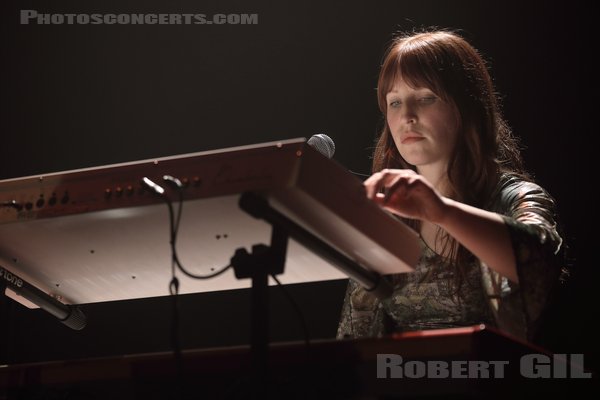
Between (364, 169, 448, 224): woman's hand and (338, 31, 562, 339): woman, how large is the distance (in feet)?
0.89

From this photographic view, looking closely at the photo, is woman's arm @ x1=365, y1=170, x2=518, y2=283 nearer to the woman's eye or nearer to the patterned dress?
the patterned dress

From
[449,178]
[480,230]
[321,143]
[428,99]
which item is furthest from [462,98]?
[480,230]

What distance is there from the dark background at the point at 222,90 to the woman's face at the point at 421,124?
2.65ft

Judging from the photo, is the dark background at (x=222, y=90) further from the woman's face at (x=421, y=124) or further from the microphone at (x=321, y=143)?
the microphone at (x=321, y=143)

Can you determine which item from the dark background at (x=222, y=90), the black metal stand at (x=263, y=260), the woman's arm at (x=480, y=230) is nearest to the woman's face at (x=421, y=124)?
the woman's arm at (x=480, y=230)

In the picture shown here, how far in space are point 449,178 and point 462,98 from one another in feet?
0.72

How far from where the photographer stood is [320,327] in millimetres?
2633

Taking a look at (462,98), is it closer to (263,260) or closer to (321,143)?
(321,143)

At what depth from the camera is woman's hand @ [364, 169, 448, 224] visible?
1.21 m

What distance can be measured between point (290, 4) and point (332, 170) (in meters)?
1.92

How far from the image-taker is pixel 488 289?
158cm

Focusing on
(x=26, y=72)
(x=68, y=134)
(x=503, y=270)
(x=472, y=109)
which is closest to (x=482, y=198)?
(x=472, y=109)

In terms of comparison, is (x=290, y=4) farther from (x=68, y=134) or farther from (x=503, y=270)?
(x=503, y=270)

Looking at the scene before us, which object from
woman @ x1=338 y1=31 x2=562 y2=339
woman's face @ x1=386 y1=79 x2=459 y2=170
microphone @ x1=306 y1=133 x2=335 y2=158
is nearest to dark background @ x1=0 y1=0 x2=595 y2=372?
woman @ x1=338 y1=31 x2=562 y2=339
